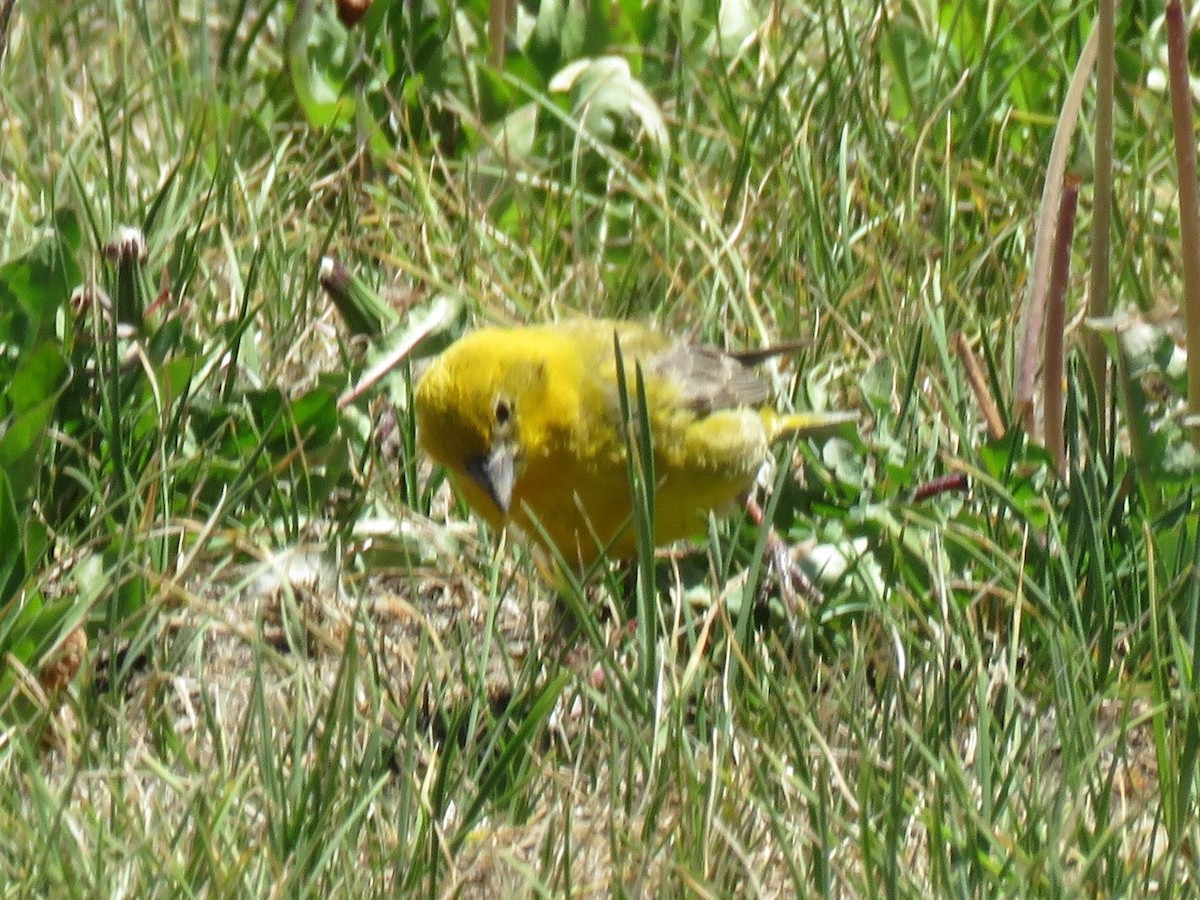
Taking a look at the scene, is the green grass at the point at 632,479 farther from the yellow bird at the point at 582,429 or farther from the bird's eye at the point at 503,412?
the bird's eye at the point at 503,412

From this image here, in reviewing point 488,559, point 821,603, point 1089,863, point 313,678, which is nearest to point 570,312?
point 488,559

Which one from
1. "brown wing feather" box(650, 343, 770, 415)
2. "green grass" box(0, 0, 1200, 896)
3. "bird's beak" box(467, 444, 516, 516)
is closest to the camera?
"green grass" box(0, 0, 1200, 896)

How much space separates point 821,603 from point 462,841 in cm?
109

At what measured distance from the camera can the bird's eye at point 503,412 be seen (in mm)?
3681

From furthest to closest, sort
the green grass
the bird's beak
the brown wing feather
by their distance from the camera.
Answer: the brown wing feather, the bird's beak, the green grass

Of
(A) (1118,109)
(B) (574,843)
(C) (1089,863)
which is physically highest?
(A) (1118,109)

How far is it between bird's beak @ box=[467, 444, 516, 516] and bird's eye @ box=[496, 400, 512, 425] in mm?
51

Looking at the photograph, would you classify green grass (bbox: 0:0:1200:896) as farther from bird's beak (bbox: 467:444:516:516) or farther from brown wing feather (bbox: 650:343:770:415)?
bird's beak (bbox: 467:444:516:516)

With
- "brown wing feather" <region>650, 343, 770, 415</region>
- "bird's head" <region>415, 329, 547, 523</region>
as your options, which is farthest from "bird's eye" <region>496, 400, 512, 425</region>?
"brown wing feather" <region>650, 343, 770, 415</region>

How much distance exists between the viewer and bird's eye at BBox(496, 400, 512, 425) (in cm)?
368

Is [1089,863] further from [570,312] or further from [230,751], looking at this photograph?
[570,312]

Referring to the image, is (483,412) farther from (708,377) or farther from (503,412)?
(708,377)

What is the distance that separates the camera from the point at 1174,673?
3391 mm

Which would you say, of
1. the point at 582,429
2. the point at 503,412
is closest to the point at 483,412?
the point at 503,412
